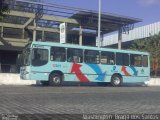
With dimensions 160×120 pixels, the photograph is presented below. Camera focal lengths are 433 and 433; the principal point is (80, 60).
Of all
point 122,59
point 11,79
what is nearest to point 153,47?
point 122,59

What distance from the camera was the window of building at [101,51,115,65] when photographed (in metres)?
31.1

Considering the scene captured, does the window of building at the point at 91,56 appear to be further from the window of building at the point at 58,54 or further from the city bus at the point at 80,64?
the window of building at the point at 58,54

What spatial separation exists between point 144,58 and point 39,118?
83.6ft

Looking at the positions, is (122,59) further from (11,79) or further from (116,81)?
(11,79)

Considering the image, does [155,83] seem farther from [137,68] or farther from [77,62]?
[77,62]

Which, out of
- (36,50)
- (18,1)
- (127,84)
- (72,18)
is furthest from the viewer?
(72,18)

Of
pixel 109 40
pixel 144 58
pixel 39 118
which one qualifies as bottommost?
pixel 39 118

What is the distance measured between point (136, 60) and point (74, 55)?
5.98 m

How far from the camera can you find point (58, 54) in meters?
28.6

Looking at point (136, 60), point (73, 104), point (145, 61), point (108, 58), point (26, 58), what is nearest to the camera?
point (73, 104)

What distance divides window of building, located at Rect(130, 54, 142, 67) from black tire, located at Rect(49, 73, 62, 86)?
6.72 metres

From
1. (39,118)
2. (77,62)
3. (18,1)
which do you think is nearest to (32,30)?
(18,1)

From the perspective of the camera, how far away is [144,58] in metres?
33.7

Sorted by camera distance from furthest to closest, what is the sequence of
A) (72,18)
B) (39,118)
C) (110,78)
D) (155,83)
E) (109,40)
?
(109,40)
(72,18)
(155,83)
(110,78)
(39,118)
